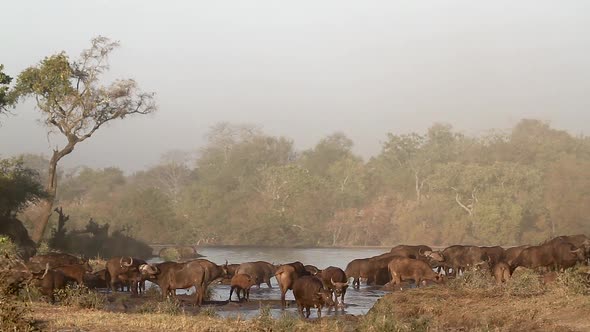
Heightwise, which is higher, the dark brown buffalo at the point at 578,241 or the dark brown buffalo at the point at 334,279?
the dark brown buffalo at the point at 578,241

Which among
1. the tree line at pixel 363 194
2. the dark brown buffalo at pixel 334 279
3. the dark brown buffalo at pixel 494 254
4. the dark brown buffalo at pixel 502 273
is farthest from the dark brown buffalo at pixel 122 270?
the tree line at pixel 363 194

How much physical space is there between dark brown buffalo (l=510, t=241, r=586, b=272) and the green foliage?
2069 cm

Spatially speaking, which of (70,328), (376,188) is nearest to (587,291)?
(70,328)

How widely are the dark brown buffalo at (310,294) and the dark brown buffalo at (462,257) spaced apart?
40.3ft

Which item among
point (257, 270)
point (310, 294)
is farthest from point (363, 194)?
point (310, 294)

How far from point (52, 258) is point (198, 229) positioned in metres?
54.5

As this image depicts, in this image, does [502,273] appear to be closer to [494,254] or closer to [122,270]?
[494,254]

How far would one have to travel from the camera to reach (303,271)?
22.6m

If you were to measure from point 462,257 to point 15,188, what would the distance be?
755 inches

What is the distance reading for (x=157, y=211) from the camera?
219 ft

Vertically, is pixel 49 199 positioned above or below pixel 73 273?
above

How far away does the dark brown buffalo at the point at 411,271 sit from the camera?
80.9 feet

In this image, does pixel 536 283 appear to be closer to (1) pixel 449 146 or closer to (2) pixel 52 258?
(2) pixel 52 258

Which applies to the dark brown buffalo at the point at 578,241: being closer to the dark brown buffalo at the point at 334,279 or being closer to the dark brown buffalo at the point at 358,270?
the dark brown buffalo at the point at 358,270
